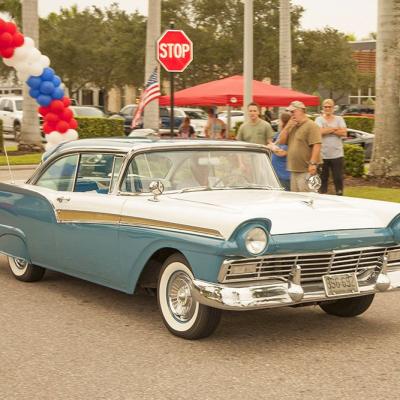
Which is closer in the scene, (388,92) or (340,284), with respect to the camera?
(340,284)

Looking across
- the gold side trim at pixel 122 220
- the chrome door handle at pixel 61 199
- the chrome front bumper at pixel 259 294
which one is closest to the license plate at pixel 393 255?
the chrome front bumper at pixel 259 294

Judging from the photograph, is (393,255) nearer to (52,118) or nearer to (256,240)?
(256,240)

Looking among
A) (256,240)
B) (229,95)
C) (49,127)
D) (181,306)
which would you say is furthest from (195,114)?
(256,240)

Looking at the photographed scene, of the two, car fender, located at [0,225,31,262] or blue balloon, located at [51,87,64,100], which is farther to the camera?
blue balloon, located at [51,87,64,100]

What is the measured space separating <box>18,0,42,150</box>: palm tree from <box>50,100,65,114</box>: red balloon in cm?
757

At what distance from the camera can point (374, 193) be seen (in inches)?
623

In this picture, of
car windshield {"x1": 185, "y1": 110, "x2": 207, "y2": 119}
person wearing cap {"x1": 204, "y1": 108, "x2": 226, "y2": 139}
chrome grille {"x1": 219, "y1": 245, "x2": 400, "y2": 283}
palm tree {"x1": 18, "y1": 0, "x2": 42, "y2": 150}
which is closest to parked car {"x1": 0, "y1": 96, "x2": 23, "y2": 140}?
car windshield {"x1": 185, "y1": 110, "x2": 207, "y2": 119}

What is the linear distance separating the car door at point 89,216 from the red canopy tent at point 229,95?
11427 millimetres

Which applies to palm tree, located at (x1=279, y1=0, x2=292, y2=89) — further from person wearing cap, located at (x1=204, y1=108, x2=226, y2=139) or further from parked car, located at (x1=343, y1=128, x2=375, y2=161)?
person wearing cap, located at (x1=204, y1=108, x2=226, y2=139)

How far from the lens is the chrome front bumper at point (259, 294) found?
5.66 metres

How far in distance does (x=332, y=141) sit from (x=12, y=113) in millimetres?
25996

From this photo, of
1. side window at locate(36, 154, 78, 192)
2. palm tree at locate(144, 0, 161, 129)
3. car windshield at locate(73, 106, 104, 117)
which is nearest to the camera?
side window at locate(36, 154, 78, 192)

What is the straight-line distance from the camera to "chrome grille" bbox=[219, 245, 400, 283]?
5801mm

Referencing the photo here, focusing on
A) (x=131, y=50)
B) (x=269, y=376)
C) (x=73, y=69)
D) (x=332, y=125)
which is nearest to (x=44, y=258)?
(x=269, y=376)
